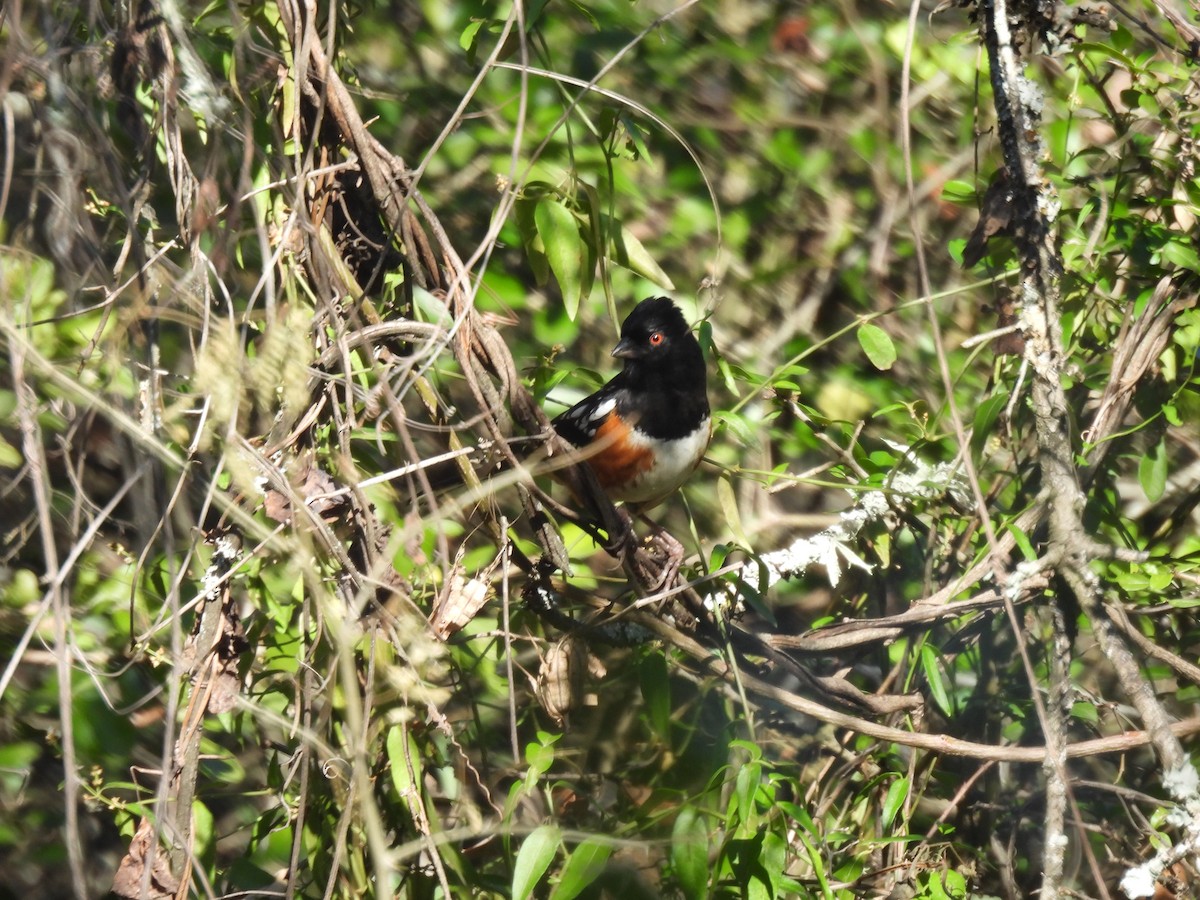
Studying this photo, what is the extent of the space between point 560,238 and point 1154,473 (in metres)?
1.19

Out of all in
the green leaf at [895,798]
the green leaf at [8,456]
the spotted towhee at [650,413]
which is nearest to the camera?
the green leaf at [895,798]

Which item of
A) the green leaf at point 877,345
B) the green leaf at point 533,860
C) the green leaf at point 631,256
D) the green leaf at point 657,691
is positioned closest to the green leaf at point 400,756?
the green leaf at point 533,860

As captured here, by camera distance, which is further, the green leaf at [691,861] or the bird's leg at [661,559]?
the bird's leg at [661,559]

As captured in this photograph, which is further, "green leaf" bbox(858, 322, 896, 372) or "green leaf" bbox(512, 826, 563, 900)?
"green leaf" bbox(858, 322, 896, 372)

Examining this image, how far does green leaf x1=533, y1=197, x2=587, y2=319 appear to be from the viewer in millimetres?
1927

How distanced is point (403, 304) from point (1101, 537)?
1.47 meters

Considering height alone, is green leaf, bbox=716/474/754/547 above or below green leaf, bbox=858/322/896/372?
below

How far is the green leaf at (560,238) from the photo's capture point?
6.32 feet

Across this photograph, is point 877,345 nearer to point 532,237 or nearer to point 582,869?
point 532,237

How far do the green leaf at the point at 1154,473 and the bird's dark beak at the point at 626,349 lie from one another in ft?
3.67

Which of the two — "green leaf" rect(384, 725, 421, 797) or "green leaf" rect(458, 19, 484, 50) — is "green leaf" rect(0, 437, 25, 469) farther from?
"green leaf" rect(458, 19, 484, 50)

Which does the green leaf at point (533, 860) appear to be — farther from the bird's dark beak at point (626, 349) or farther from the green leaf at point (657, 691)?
the bird's dark beak at point (626, 349)

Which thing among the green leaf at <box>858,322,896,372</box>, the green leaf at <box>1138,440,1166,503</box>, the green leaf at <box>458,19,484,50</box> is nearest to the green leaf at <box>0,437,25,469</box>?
the green leaf at <box>458,19,484,50</box>

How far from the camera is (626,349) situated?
2666mm
